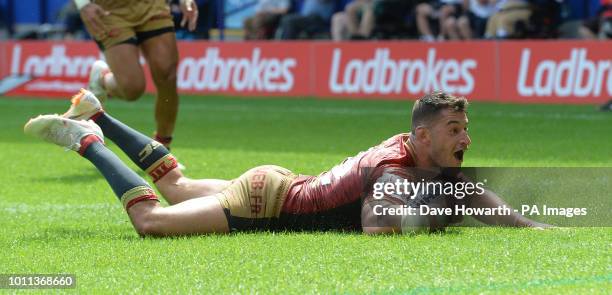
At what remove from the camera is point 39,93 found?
935 inches

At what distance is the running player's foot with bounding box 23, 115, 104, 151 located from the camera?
7090 mm

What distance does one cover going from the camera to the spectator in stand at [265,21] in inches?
962

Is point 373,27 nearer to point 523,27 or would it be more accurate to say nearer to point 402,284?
point 523,27

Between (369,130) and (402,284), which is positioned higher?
(402,284)

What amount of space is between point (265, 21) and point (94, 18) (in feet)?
44.8

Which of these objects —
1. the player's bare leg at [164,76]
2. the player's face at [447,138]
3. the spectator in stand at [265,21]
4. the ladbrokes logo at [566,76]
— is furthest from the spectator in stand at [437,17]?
the player's face at [447,138]

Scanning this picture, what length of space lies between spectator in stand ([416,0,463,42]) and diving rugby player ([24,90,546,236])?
14.7 m

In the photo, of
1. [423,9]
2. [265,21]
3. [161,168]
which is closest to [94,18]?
[161,168]

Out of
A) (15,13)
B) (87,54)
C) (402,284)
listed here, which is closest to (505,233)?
(402,284)

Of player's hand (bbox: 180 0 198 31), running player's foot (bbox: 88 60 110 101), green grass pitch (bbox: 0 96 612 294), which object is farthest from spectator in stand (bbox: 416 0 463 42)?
running player's foot (bbox: 88 60 110 101)

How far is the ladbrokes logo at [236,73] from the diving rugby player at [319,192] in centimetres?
1448

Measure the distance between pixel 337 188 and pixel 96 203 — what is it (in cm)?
261

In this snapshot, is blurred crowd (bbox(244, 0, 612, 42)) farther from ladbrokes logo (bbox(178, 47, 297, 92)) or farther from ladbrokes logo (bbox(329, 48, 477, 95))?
ladbrokes logo (bbox(178, 47, 297, 92))

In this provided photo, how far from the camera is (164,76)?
36.2 ft
